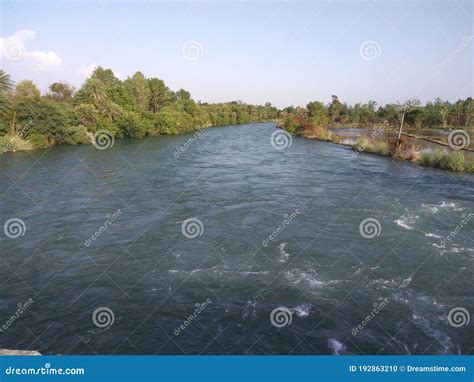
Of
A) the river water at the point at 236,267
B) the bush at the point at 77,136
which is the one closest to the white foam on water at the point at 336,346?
the river water at the point at 236,267

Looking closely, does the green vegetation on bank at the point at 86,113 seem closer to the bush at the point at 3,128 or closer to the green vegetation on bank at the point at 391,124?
the bush at the point at 3,128

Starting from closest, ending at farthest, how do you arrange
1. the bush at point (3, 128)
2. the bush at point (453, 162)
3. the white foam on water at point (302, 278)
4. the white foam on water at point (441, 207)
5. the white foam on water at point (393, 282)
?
1. the white foam on water at point (393, 282)
2. the white foam on water at point (302, 278)
3. the white foam on water at point (441, 207)
4. the bush at point (453, 162)
5. the bush at point (3, 128)

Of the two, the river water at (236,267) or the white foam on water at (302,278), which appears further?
the white foam on water at (302,278)

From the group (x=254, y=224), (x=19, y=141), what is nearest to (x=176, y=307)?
(x=254, y=224)

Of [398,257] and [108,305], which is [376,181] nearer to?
[398,257]

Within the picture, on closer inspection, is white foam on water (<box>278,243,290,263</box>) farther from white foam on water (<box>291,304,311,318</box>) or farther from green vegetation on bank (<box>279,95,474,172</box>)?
green vegetation on bank (<box>279,95,474,172</box>)

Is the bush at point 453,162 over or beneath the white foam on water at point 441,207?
over
